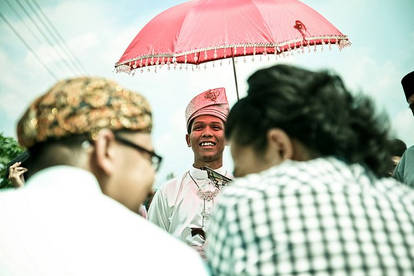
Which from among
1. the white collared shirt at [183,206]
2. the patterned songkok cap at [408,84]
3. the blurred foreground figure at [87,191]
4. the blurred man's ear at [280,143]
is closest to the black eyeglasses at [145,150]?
the blurred foreground figure at [87,191]

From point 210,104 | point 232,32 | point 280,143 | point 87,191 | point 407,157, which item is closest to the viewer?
point 87,191

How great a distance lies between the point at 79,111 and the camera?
1420 mm

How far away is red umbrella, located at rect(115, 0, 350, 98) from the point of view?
3764 millimetres

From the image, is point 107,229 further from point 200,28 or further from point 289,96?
point 200,28

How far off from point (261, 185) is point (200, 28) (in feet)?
9.28

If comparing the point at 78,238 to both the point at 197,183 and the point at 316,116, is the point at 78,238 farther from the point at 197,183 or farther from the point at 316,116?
the point at 197,183

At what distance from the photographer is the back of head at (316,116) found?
4.67 feet

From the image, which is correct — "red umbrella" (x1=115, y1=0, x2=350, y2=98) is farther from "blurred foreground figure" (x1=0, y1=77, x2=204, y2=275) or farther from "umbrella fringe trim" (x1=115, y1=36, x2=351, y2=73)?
"blurred foreground figure" (x1=0, y1=77, x2=204, y2=275)

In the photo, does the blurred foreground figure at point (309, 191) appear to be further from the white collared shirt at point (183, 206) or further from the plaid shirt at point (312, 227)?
the white collared shirt at point (183, 206)

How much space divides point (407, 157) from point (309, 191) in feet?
8.65

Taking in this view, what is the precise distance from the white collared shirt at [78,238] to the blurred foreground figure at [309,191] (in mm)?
181

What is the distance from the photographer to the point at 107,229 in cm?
130

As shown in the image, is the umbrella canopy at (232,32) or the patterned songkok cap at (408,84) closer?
the patterned songkok cap at (408,84)

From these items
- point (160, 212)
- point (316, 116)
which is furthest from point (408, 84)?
point (316, 116)
